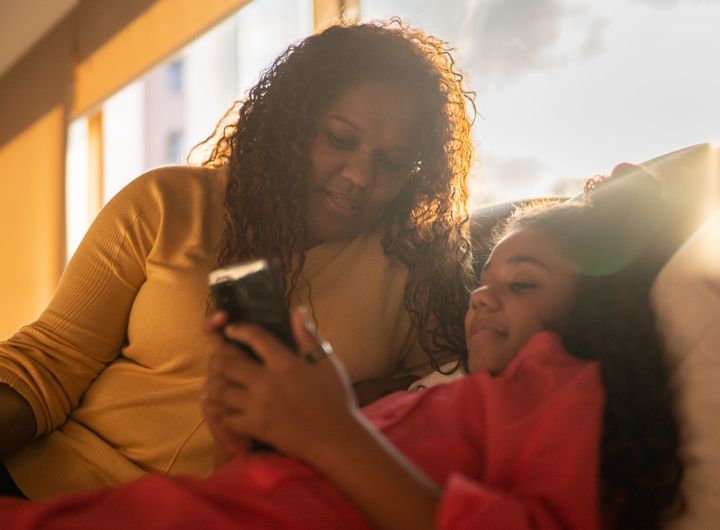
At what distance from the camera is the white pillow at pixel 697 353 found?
0.79 meters

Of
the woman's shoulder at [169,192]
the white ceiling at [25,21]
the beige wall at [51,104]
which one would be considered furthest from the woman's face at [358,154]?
the white ceiling at [25,21]

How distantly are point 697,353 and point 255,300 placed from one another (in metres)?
0.48

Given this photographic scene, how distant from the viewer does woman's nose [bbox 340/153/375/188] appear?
123cm

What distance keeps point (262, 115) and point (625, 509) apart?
895 mm

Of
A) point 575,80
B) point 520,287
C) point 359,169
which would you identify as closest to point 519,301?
point 520,287

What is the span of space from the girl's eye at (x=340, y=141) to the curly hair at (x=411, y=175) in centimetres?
5

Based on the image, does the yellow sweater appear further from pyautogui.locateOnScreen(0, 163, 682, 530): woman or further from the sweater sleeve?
pyautogui.locateOnScreen(0, 163, 682, 530): woman

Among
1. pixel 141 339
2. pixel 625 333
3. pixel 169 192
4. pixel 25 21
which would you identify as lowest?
pixel 141 339

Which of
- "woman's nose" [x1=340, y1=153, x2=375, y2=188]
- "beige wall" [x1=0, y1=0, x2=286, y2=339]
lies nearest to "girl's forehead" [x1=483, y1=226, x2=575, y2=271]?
"woman's nose" [x1=340, y1=153, x2=375, y2=188]

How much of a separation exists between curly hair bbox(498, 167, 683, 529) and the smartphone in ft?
1.13

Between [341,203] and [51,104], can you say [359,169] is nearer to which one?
[341,203]

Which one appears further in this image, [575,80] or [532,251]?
[575,80]

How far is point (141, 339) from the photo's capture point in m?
1.25

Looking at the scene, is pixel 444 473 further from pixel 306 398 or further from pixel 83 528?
pixel 83 528
